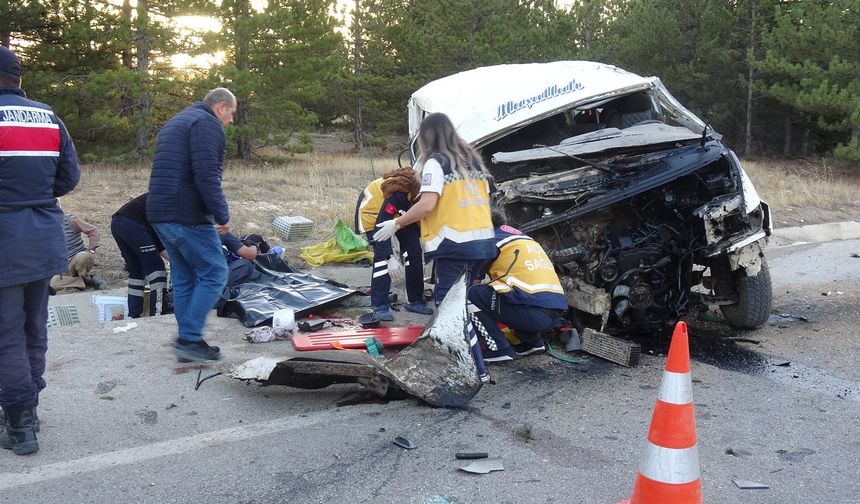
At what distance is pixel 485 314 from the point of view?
5062 mm

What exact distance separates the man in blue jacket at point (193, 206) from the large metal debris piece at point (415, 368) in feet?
2.45

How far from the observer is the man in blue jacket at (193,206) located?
4605mm

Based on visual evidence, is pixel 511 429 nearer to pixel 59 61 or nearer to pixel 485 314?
pixel 485 314

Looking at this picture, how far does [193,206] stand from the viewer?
4.70 meters

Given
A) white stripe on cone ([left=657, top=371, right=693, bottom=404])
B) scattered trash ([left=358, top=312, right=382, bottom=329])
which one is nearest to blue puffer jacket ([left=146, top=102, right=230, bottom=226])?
scattered trash ([left=358, top=312, right=382, bottom=329])

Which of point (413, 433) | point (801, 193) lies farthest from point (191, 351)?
point (801, 193)

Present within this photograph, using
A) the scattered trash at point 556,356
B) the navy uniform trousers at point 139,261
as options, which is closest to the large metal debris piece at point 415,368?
the scattered trash at point 556,356

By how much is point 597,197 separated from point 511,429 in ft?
7.38

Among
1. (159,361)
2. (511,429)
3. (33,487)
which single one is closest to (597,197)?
(511,429)

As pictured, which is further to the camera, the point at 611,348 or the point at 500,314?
the point at 611,348

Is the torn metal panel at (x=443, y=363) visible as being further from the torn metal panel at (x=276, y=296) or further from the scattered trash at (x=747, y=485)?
the torn metal panel at (x=276, y=296)

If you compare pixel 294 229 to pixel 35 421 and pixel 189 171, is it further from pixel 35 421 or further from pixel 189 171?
pixel 35 421

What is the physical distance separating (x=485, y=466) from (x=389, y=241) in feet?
10.8

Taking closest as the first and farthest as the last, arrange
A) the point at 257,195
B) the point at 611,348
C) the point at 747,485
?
the point at 747,485, the point at 611,348, the point at 257,195
